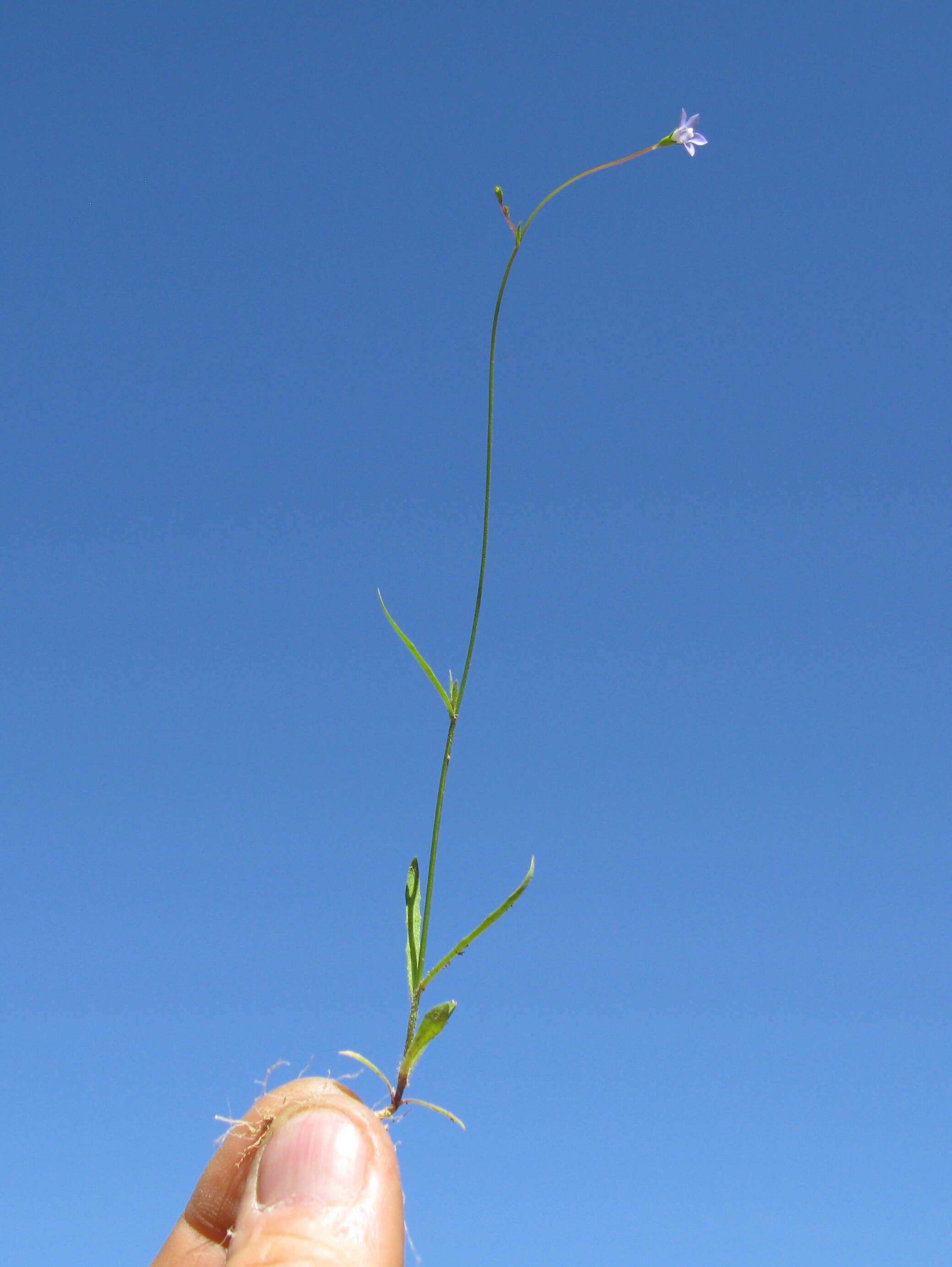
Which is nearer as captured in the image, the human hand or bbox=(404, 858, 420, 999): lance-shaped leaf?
the human hand

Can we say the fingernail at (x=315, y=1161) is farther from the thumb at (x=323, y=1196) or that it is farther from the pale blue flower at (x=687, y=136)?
the pale blue flower at (x=687, y=136)

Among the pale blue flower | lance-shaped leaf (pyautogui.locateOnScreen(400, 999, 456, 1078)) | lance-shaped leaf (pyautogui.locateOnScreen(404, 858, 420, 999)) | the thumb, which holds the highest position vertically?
the pale blue flower

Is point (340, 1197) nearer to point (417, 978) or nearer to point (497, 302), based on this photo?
point (417, 978)

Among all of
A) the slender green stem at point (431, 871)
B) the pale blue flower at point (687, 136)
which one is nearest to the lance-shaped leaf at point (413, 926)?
the slender green stem at point (431, 871)

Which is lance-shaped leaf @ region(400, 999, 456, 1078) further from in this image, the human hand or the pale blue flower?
the pale blue flower

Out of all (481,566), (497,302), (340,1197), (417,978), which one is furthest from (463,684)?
(340,1197)

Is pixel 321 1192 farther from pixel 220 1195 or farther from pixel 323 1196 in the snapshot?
pixel 220 1195

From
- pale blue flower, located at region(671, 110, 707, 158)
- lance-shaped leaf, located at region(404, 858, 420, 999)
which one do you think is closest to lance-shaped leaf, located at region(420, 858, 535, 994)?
lance-shaped leaf, located at region(404, 858, 420, 999)
